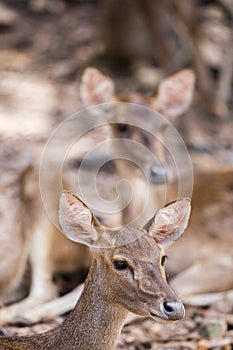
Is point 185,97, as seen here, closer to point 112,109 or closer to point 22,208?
point 112,109

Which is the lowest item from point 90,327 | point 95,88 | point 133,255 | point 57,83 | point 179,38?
point 57,83

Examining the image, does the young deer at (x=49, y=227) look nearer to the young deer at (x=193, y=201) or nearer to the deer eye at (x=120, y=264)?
the young deer at (x=193, y=201)

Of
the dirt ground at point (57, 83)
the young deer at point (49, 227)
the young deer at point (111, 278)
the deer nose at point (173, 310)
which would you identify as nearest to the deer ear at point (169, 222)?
the young deer at point (111, 278)

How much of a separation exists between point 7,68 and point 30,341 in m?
6.28

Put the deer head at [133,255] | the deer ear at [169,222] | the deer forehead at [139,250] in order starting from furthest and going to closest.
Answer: the deer ear at [169,222] < the deer forehead at [139,250] < the deer head at [133,255]

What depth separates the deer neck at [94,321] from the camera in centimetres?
435

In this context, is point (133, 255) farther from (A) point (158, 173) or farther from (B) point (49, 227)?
(B) point (49, 227)

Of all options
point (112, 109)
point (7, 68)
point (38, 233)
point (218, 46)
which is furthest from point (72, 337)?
point (218, 46)

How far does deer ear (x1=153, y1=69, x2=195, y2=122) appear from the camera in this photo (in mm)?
6660

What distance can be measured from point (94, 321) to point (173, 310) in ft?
1.67

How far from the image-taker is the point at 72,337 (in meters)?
4.39

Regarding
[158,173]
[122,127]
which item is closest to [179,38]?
[122,127]

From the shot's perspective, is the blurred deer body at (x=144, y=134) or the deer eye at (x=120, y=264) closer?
the deer eye at (x=120, y=264)

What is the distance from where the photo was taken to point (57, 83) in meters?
10.4
